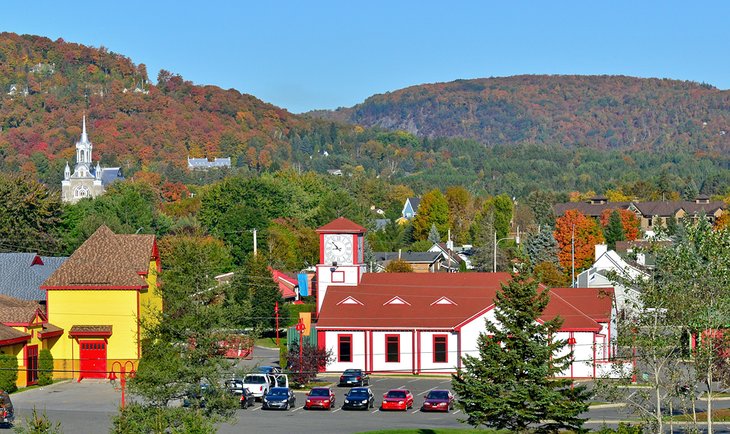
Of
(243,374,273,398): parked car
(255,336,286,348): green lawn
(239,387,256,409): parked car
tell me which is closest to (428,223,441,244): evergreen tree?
(255,336,286,348): green lawn

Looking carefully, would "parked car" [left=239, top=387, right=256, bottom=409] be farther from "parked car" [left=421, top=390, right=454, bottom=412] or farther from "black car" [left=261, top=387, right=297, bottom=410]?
"parked car" [left=421, top=390, right=454, bottom=412]

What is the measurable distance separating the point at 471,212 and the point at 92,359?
109 metres

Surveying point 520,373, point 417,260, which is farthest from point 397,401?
point 417,260

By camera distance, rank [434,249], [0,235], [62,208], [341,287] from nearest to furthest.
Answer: [341,287], [0,235], [62,208], [434,249]

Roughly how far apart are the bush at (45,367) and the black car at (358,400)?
14.9m

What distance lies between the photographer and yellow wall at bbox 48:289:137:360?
62.2 m

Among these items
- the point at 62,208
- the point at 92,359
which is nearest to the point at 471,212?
the point at 62,208

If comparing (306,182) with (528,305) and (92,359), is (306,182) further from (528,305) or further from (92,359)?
(528,305)

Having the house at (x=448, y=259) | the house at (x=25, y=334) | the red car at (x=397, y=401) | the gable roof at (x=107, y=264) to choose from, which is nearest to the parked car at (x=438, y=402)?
the red car at (x=397, y=401)

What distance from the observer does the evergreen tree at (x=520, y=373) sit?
38.5 m

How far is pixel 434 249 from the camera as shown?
128 meters

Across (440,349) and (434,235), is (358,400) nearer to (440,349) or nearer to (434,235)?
(440,349)

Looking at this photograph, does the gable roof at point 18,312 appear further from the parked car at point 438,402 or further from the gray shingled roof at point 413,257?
the gray shingled roof at point 413,257

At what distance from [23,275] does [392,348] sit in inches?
794
